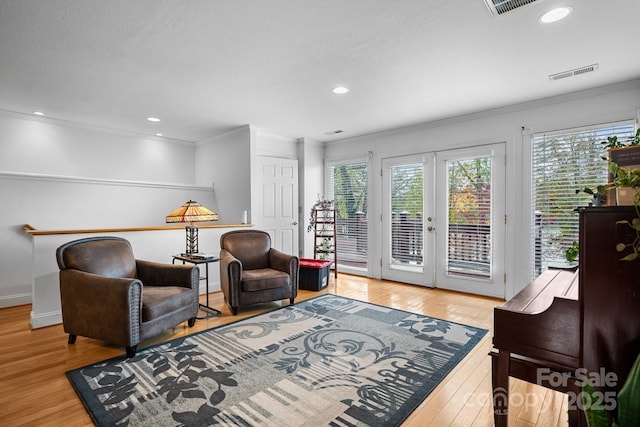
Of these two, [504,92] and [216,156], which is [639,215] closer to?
[504,92]

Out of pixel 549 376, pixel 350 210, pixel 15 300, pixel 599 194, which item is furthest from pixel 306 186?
pixel 549 376

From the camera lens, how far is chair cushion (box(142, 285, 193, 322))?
2671 millimetres

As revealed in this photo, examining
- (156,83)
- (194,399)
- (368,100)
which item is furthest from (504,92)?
(194,399)

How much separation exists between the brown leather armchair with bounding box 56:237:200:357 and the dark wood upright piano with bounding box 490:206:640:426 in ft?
8.42

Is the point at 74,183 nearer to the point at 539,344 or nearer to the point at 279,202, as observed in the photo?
the point at 279,202

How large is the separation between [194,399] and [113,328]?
107 cm

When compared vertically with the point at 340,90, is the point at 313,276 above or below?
below

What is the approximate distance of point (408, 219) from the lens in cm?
503

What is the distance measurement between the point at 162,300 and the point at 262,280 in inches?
43.7

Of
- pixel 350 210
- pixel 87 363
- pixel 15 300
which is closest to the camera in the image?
pixel 87 363

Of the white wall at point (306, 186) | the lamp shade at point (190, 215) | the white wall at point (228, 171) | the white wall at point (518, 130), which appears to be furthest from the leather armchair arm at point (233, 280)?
the white wall at point (518, 130)

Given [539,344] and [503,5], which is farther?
[503,5]

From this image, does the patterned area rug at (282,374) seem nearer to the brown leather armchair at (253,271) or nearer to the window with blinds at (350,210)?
the brown leather armchair at (253,271)

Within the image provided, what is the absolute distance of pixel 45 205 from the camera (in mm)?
4332
